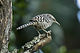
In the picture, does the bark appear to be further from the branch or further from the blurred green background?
the blurred green background

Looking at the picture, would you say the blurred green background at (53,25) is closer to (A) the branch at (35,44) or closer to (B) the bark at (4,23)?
(A) the branch at (35,44)

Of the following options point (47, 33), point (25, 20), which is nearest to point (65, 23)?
point (25, 20)

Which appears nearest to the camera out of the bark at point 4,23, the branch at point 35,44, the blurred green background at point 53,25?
the bark at point 4,23

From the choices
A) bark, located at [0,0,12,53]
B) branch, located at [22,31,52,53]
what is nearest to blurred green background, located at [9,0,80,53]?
branch, located at [22,31,52,53]

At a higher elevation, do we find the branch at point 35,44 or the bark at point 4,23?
the bark at point 4,23

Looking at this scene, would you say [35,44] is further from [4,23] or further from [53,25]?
[53,25]

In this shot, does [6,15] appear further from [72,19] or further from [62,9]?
[72,19]

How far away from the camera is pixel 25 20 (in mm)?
5117

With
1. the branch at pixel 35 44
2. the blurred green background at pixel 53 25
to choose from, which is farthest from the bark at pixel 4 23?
the blurred green background at pixel 53 25

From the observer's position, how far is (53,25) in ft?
16.8

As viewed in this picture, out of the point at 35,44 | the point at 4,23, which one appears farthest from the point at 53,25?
the point at 4,23

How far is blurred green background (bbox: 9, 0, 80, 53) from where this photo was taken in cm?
501

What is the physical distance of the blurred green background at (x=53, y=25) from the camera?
5009 millimetres

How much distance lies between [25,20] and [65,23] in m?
1.33
